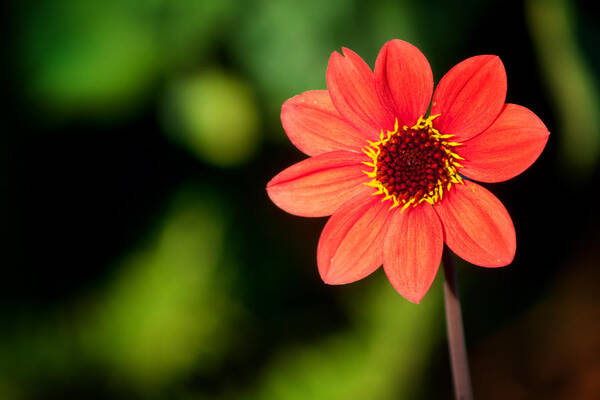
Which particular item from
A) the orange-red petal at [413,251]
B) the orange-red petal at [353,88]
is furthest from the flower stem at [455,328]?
the orange-red petal at [353,88]

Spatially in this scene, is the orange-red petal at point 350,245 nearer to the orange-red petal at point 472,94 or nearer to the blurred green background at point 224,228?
the orange-red petal at point 472,94

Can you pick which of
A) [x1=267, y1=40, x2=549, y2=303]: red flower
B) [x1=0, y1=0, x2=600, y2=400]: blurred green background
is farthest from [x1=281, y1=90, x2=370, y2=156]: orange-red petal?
[x1=0, y1=0, x2=600, y2=400]: blurred green background

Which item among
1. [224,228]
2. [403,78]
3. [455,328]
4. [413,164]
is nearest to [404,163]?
[413,164]

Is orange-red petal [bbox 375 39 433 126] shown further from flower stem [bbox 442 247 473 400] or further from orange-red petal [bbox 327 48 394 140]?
flower stem [bbox 442 247 473 400]

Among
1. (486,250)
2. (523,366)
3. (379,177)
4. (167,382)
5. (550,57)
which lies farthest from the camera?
(167,382)

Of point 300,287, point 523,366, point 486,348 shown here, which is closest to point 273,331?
point 300,287

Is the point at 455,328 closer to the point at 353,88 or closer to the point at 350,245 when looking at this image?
the point at 350,245

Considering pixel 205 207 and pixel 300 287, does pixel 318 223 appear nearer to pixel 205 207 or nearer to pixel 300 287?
pixel 300 287
